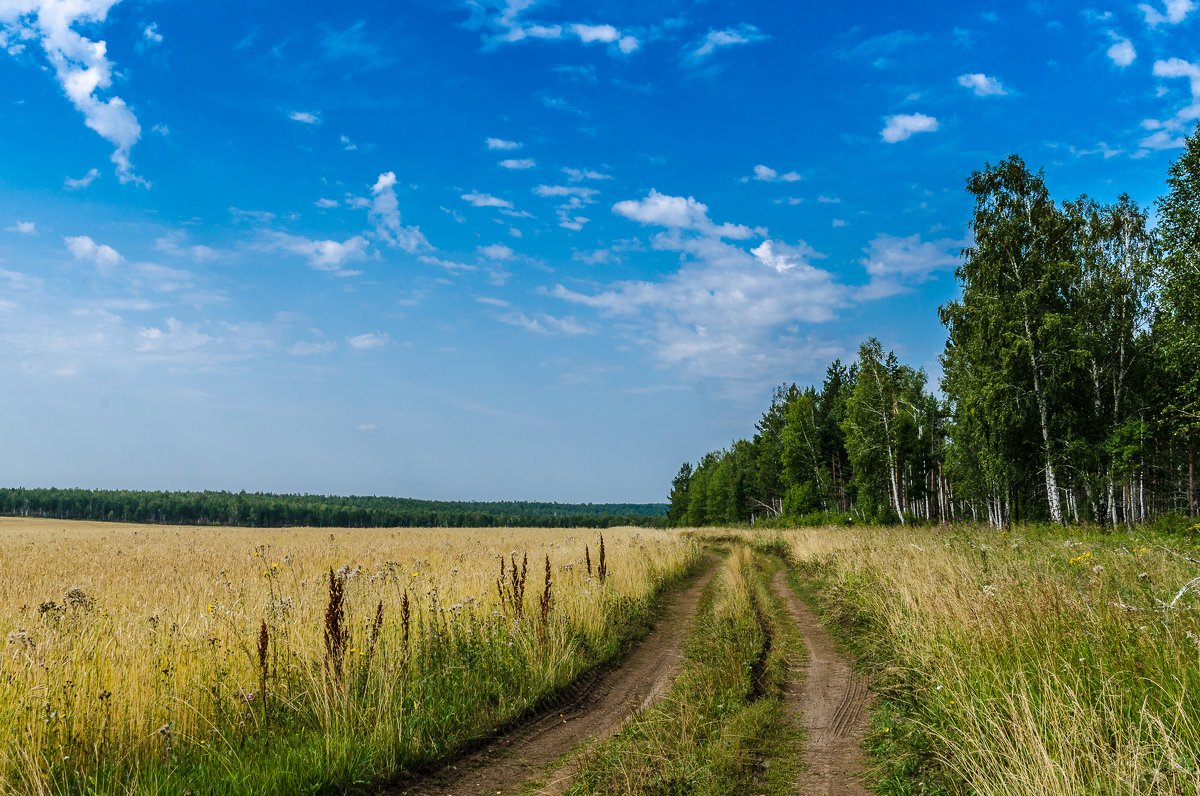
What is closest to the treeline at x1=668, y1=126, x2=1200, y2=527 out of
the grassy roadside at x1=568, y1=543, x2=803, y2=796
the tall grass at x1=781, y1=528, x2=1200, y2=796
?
the tall grass at x1=781, y1=528, x2=1200, y2=796

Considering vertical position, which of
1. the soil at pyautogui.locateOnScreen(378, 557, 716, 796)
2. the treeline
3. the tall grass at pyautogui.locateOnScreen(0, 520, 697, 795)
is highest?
the treeline

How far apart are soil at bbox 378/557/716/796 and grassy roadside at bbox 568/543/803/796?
282mm

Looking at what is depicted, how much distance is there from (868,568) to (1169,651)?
30.5 feet

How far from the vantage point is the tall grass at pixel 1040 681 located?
3771 mm

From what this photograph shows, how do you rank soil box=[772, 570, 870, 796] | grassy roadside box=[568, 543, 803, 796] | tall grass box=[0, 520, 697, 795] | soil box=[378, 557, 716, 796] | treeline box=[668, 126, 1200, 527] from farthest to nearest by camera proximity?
1. treeline box=[668, 126, 1200, 527]
2. soil box=[378, 557, 716, 796]
3. soil box=[772, 570, 870, 796]
4. grassy roadside box=[568, 543, 803, 796]
5. tall grass box=[0, 520, 697, 795]

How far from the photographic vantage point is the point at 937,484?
55.6 meters

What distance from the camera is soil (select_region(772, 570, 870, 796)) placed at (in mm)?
5020

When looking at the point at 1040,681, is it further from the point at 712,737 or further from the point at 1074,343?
the point at 1074,343

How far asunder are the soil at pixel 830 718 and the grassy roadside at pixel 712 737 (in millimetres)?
174

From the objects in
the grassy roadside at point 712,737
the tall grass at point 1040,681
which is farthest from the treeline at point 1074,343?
the grassy roadside at point 712,737

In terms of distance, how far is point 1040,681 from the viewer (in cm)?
504

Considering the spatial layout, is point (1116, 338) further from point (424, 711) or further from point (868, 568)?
point (424, 711)

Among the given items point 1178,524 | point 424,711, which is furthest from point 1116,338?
point 424,711

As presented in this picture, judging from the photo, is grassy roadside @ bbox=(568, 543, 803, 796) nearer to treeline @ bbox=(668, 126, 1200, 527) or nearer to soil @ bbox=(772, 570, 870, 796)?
soil @ bbox=(772, 570, 870, 796)
